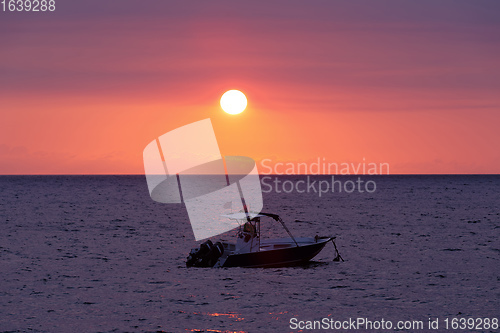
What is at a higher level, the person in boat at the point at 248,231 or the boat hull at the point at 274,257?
the person in boat at the point at 248,231

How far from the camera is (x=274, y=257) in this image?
29.5 m

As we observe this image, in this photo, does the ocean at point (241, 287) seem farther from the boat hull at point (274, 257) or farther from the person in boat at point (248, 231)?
the person in boat at point (248, 231)

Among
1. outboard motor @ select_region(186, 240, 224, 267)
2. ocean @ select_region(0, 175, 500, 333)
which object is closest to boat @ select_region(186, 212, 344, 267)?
outboard motor @ select_region(186, 240, 224, 267)

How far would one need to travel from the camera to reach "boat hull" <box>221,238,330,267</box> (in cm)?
2925

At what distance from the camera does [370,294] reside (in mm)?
23031

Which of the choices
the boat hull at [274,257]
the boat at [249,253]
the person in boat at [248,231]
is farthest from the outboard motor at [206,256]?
the person in boat at [248,231]

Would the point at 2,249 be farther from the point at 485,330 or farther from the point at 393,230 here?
the point at 393,230

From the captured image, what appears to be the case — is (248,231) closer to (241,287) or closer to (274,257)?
(274,257)

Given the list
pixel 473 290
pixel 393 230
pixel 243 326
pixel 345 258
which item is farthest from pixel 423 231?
pixel 243 326

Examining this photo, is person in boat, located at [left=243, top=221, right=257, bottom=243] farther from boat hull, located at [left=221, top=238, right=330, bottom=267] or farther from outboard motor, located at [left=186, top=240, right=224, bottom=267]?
outboard motor, located at [left=186, top=240, right=224, bottom=267]

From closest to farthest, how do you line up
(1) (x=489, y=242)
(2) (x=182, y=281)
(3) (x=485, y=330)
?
(3) (x=485, y=330) → (2) (x=182, y=281) → (1) (x=489, y=242)

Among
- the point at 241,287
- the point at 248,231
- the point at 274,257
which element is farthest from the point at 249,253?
the point at 241,287

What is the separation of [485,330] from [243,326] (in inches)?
327

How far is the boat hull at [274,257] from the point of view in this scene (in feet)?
96.0
